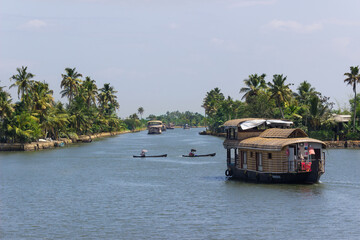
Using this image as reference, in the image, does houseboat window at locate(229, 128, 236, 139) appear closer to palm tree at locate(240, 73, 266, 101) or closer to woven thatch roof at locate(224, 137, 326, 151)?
woven thatch roof at locate(224, 137, 326, 151)

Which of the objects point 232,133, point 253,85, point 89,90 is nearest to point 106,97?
point 89,90

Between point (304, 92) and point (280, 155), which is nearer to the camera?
point (280, 155)

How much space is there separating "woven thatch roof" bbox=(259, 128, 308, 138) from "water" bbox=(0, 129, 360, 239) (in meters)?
4.58

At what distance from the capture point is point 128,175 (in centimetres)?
5597

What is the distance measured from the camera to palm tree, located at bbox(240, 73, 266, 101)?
390ft

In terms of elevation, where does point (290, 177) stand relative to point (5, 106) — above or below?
below

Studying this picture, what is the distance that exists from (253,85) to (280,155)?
267ft

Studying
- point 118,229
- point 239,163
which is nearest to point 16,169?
point 239,163

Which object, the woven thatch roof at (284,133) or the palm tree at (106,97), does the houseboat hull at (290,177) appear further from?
the palm tree at (106,97)

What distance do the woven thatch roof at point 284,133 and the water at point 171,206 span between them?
4.58 metres

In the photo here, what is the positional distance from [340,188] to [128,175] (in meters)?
24.5

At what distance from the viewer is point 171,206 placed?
36500 mm

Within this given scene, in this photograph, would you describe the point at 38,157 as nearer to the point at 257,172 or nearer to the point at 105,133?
the point at 257,172

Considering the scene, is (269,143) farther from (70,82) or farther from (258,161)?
(70,82)
